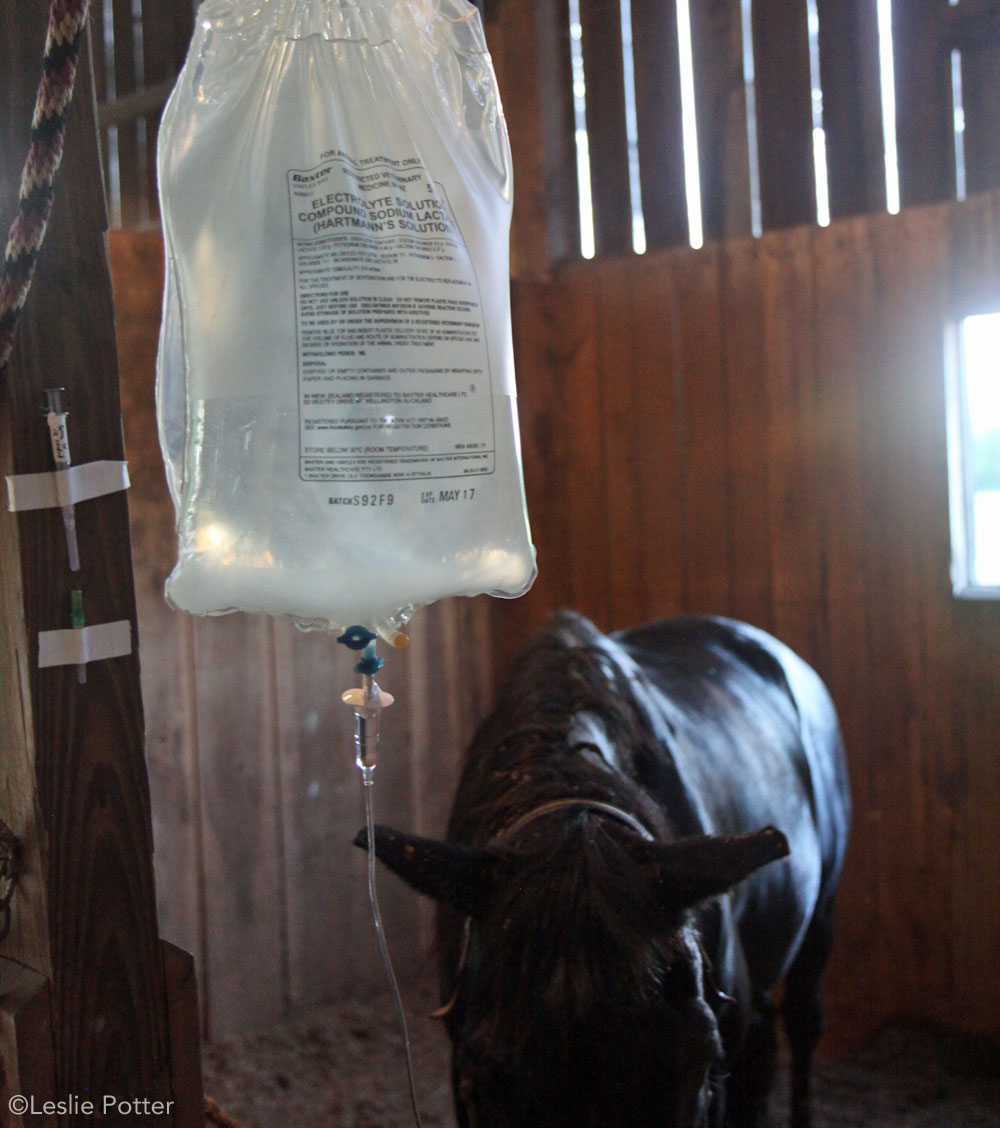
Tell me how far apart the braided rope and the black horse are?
22.8 inches

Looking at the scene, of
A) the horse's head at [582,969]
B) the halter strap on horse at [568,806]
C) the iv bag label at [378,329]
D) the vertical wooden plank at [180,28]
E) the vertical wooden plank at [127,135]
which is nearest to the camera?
the iv bag label at [378,329]

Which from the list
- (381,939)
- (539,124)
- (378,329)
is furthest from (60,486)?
(539,124)

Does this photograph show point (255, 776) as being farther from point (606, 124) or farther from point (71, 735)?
point (606, 124)

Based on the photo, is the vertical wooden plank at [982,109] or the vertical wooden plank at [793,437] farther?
the vertical wooden plank at [793,437]

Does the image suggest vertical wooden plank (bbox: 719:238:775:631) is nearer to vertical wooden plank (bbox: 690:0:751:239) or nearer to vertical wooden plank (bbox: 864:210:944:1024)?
vertical wooden plank (bbox: 690:0:751:239)

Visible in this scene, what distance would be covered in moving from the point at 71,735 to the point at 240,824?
1904 millimetres

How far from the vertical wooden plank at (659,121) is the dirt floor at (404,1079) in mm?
2310

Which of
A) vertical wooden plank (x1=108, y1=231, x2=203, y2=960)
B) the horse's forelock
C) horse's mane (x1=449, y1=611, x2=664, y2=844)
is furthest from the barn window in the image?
vertical wooden plank (x1=108, y1=231, x2=203, y2=960)

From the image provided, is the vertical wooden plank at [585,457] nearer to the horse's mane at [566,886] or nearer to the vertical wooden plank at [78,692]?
the horse's mane at [566,886]

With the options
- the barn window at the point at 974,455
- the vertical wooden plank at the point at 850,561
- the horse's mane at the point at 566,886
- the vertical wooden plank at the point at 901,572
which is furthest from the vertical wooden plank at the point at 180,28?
the horse's mane at the point at 566,886

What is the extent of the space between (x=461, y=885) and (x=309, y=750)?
1691mm

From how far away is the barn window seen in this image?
253 cm

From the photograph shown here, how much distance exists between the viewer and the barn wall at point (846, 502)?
2.57 m

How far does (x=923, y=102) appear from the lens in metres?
2.55
